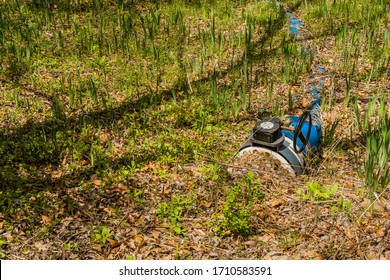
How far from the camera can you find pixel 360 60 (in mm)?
5898

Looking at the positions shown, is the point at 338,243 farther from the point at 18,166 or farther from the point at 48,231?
the point at 18,166

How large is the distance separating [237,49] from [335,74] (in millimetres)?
1388

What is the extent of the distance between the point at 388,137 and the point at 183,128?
205cm

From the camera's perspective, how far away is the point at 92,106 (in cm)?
513

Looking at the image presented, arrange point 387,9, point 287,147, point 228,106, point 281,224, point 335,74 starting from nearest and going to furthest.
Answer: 1. point 281,224
2. point 287,147
3. point 228,106
4. point 335,74
5. point 387,9

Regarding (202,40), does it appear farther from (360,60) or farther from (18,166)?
(18,166)

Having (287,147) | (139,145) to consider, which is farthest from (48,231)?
(287,147)

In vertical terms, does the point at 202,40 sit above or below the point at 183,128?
above

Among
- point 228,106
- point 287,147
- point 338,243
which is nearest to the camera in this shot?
point 338,243

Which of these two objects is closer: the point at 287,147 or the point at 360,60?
the point at 287,147

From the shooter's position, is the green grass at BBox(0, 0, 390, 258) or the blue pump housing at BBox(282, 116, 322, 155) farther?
the blue pump housing at BBox(282, 116, 322, 155)

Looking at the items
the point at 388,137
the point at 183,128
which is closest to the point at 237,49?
the point at 183,128

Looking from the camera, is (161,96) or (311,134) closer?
(311,134)

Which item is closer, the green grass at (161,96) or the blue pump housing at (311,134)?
the green grass at (161,96)
